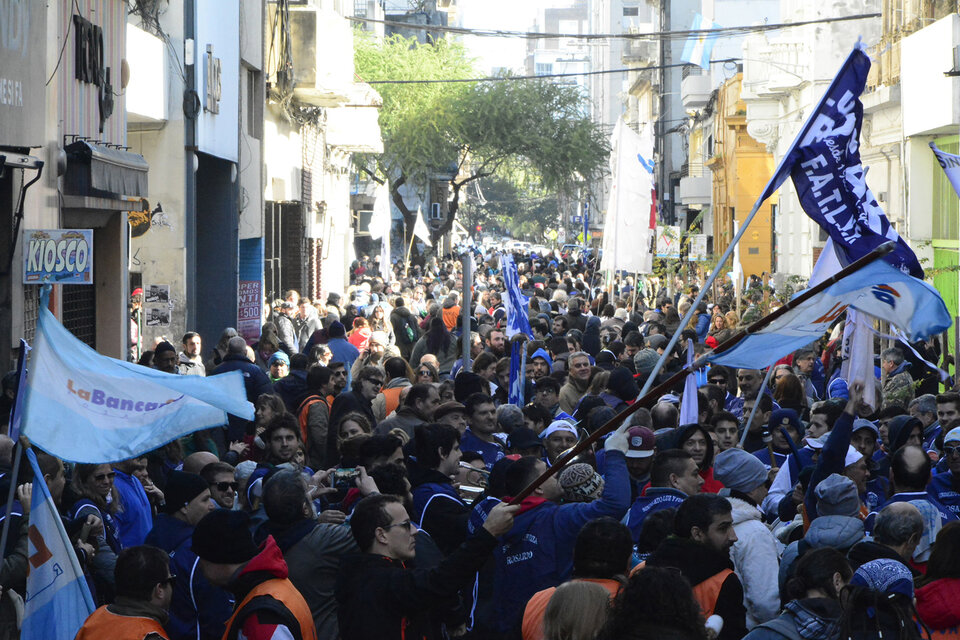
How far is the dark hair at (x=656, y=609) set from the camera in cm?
402

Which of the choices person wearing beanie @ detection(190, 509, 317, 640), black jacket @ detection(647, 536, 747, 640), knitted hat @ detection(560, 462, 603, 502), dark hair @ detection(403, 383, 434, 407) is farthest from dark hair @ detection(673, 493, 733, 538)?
dark hair @ detection(403, 383, 434, 407)

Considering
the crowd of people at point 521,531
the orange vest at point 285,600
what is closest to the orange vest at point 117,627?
the crowd of people at point 521,531

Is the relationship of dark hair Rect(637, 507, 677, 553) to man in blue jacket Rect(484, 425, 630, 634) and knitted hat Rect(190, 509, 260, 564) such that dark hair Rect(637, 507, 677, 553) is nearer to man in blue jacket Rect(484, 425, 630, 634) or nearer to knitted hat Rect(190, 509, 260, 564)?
man in blue jacket Rect(484, 425, 630, 634)

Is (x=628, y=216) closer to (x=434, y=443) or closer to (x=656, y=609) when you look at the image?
(x=434, y=443)

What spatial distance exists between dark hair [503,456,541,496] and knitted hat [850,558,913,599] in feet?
5.26

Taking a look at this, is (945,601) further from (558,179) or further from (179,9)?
(558,179)

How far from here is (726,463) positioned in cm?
660

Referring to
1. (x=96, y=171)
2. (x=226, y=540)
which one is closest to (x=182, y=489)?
(x=226, y=540)

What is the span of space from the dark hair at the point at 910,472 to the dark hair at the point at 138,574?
3.85 metres

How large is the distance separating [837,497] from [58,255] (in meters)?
6.99

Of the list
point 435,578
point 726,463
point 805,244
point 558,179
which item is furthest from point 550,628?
point 558,179

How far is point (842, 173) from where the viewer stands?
7.71m

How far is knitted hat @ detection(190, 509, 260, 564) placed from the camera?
16.5ft

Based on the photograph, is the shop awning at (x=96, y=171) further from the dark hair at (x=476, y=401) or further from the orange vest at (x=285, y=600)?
the orange vest at (x=285, y=600)
